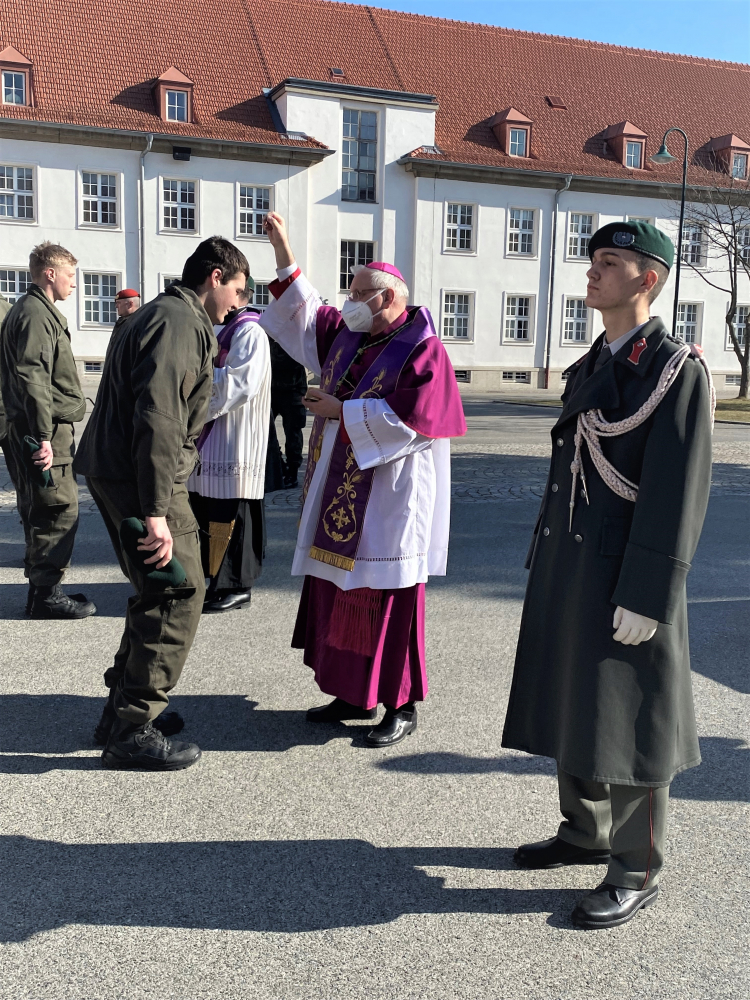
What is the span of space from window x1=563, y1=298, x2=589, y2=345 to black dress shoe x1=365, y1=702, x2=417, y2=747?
115 ft

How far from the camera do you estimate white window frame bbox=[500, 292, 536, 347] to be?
3684 centimetres

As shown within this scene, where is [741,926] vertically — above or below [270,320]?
below

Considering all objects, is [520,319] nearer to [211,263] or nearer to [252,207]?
[252,207]

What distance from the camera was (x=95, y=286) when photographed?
1268 inches

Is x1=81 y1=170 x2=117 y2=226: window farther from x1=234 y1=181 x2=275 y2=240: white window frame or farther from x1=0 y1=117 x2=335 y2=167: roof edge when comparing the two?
x1=234 y1=181 x2=275 y2=240: white window frame

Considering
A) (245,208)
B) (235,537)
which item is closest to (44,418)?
(235,537)

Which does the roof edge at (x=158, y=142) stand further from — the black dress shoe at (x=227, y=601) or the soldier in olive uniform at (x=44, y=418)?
the black dress shoe at (x=227, y=601)

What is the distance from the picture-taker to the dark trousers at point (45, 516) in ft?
18.7

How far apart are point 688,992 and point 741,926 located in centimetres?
40

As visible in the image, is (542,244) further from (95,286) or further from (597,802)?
(597,802)

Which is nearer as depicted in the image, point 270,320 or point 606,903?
point 606,903

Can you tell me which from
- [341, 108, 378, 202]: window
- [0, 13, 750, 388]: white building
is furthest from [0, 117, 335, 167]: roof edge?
[341, 108, 378, 202]: window

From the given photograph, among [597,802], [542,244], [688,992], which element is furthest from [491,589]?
[542,244]

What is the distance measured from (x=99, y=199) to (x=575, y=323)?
60.9 ft
